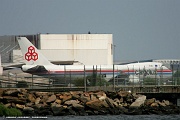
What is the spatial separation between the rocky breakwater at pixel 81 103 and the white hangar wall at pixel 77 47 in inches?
3040

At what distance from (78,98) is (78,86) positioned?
12.4m

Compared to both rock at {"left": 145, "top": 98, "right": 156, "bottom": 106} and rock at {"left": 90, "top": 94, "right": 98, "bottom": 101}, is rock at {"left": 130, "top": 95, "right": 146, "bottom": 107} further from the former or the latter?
rock at {"left": 90, "top": 94, "right": 98, "bottom": 101}

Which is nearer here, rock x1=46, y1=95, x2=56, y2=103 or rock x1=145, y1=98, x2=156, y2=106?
rock x1=46, y1=95, x2=56, y2=103

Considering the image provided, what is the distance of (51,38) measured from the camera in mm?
154000

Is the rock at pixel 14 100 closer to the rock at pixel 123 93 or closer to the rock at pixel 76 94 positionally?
the rock at pixel 76 94

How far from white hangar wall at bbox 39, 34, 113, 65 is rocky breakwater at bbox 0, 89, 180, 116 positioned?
77.2 m

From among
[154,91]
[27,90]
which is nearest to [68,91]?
[27,90]

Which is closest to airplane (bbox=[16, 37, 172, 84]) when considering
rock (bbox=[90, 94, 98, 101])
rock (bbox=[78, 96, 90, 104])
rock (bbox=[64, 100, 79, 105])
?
rock (bbox=[90, 94, 98, 101])

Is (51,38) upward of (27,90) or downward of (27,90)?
upward

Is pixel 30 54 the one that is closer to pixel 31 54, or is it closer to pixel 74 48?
pixel 31 54

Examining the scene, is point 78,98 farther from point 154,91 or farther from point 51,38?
point 51,38

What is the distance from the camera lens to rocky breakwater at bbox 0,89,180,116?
69250mm

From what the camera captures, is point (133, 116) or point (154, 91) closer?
point (133, 116)

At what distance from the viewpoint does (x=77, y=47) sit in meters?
152
